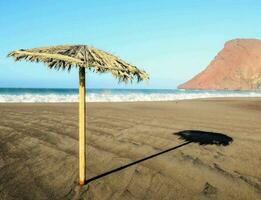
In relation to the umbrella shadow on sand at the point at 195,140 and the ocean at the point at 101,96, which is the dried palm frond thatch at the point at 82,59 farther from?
the ocean at the point at 101,96

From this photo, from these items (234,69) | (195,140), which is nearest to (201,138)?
(195,140)

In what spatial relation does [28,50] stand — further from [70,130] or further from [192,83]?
[192,83]

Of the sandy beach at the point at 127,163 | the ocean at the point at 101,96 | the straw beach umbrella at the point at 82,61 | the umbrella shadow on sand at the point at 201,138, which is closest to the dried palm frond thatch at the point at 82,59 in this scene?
the straw beach umbrella at the point at 82,61

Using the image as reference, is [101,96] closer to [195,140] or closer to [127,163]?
[195,140]

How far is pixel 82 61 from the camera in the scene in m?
3.98

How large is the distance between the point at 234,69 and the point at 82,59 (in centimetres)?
16573

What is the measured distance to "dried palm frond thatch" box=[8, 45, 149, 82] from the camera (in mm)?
4059

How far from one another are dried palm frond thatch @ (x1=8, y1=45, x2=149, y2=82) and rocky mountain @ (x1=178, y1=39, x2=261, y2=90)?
148008 mm

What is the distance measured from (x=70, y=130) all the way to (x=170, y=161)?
4.19m

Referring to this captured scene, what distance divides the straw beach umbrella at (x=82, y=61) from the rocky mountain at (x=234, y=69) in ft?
Result: 486

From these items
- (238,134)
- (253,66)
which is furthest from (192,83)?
(238,134)

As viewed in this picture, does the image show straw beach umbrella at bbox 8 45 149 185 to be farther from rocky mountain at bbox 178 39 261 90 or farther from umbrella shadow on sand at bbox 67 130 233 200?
rocky mountain at bbox 178 39 261 90

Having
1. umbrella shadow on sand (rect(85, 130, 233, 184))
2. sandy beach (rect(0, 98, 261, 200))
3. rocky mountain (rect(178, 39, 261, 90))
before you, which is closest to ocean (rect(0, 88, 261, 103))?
sandy beach (rect(0, 98, 261, 200))

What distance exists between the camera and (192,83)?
181000 millimetres
